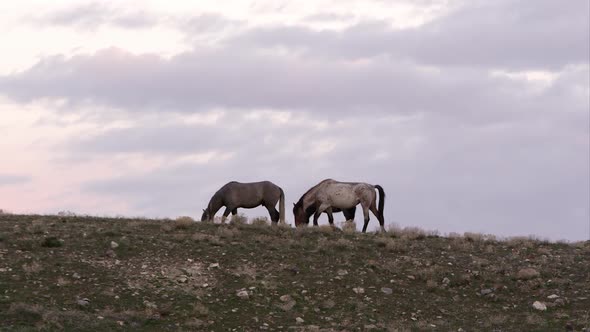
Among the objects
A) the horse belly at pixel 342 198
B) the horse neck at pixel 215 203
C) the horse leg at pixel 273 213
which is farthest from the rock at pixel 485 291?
the horse neck at pixel 215 203

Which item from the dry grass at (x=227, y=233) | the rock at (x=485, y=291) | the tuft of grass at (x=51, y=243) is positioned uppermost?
the dry grass at (x=227, y=233)

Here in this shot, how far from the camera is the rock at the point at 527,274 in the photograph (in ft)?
76.5

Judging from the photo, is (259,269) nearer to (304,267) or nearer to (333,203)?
(304,267)

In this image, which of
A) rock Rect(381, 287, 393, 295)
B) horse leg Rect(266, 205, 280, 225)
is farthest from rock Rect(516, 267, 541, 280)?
horse leg Rect(266, 205, 280, 225)

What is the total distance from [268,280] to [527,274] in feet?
21.6

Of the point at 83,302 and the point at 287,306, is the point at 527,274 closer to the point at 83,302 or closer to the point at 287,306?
the point at 287,306

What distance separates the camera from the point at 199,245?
2420cm

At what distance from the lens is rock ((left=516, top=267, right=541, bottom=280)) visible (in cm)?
2333

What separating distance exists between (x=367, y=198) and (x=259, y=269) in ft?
32.3

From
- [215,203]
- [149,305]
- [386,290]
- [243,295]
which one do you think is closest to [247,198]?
[215,203]

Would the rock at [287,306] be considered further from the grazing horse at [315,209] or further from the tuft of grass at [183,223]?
the grazing horse at [315,209]

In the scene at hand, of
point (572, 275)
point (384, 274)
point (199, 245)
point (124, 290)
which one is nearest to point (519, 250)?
point (572, 275)

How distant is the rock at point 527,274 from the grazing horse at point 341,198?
8.59 metres

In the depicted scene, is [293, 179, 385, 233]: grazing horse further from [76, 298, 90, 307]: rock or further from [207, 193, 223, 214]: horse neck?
[76, 298, 90, 307]: rock
